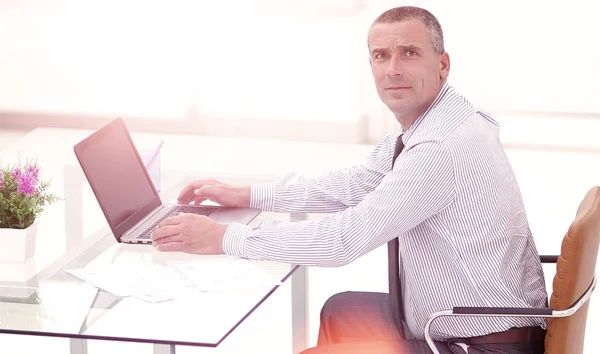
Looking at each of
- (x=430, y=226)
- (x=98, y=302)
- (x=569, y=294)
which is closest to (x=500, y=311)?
(x=569, y=294)

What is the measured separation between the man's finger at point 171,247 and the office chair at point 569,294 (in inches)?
24.3

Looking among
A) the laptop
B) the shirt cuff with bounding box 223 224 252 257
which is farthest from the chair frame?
the laptop

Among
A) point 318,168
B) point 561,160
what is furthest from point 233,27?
point 561,160

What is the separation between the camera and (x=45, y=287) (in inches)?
90.9

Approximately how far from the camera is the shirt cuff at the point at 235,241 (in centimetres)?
243

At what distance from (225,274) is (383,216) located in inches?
15.2

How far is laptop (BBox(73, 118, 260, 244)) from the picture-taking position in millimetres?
2582

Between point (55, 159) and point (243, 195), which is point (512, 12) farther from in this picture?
point (243, 195)

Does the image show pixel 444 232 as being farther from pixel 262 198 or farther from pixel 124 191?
pixel 124 191

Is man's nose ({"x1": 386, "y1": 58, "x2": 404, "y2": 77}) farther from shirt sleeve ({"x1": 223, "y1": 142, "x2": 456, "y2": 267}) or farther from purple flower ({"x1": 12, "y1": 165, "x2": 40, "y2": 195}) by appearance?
purple flower ({"x1": 12, "y1": 165, "x2": 40, "y2": 195})

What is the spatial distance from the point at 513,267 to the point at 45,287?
3.51 ft

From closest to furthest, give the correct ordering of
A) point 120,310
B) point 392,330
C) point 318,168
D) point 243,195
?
point 120,310 < point 392,330 < point 243,195 < point 318,168

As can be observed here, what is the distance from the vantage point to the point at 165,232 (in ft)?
8.09

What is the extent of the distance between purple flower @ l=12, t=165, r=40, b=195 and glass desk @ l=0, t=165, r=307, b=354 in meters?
0.14
